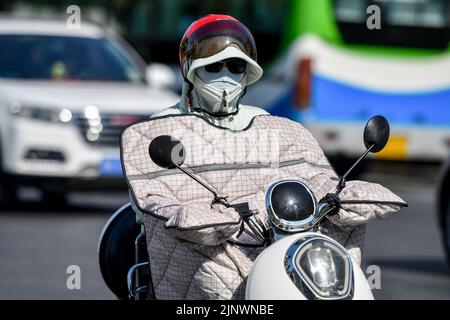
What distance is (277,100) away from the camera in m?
18.9

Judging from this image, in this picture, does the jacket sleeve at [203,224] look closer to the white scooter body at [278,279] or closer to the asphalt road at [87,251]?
the white scooter body at [278,279]

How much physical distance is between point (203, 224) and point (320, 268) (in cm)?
41

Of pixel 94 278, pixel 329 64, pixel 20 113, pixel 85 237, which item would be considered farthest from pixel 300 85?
pixel 94 278

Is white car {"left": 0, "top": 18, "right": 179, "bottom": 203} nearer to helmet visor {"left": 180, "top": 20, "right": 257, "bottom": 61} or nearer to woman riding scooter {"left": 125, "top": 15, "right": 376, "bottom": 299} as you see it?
woman riding scooter {"left": 125, "top": 15, "right": 376, "bottom": 299}

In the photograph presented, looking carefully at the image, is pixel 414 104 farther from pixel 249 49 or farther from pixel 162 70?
pixel 249 49

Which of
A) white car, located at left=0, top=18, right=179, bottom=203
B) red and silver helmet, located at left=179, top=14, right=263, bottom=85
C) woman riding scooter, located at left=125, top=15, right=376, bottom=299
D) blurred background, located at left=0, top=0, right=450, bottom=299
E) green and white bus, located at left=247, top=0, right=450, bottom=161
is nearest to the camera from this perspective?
woman riding scooter, located at left=125, top=15, right=376, bottom=299

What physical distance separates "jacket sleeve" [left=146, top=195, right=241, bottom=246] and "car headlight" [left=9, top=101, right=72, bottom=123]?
Answer: 952 cm

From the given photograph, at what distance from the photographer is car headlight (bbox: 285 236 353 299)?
4.54 meters

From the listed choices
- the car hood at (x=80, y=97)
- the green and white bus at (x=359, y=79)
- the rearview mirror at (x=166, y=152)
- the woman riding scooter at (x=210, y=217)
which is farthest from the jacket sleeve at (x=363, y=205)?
the green and white bus at (x=359, y=79)

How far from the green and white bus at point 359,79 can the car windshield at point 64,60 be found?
138 inches

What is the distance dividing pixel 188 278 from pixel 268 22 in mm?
14889

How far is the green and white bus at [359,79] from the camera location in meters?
18.4

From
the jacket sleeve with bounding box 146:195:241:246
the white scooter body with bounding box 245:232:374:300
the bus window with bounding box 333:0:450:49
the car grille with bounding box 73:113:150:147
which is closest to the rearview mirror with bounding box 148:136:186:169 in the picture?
the jacket sleeve with bounding box 146:195:241:246

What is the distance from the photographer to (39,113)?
14359mm
